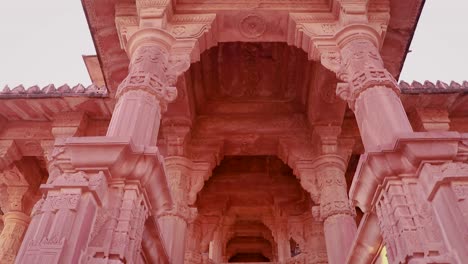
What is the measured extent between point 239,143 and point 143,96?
482 cm

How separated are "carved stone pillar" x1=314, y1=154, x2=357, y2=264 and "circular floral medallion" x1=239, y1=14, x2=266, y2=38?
3106 millimetres

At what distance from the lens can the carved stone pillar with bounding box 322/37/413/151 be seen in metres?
5.41

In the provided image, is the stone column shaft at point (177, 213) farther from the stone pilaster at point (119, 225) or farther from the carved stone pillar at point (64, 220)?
the carved stone pillar at point (64, 220)

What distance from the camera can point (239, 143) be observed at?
1055 cm

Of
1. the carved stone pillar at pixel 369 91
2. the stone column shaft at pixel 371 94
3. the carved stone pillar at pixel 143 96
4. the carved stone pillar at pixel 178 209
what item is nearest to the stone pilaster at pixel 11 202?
the carved stone pillar at pixel 178 209

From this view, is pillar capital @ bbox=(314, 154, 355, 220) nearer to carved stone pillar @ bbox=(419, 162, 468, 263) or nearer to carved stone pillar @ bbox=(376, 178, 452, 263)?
carved stone pillar @ bbox=(376, 178, 452, 263)

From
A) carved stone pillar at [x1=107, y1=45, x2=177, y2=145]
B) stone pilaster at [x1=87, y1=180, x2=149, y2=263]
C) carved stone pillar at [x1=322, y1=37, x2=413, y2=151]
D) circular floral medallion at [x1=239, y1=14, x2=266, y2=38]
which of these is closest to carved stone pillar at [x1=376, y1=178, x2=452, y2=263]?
carved stone pillar at [x1=322, y1=37, x2=413, y2=151]

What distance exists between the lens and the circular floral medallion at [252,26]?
7.82 meters

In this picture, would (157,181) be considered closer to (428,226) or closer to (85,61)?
(428,226)

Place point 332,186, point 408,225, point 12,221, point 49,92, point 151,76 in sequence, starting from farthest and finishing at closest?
point 12,221, point 49,92, point 332,186, point 151,76, point 408,225

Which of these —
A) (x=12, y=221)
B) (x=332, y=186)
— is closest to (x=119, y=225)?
(x=332, y=186)

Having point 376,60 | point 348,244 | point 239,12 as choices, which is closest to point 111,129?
point 239,12

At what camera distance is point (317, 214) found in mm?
8672

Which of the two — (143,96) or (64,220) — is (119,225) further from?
(143,96)
